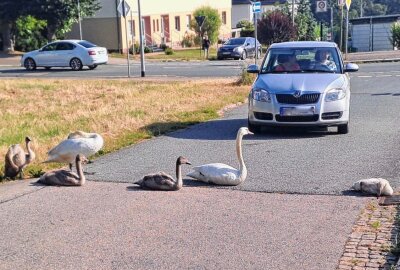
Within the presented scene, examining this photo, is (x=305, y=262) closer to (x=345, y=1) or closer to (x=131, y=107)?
(x=131, y=107)

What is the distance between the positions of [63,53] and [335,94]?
84.3 ft

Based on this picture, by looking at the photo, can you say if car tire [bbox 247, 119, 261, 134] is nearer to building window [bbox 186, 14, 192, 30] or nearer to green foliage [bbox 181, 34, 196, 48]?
green foliage [bbox 181, 34, 196, 48]

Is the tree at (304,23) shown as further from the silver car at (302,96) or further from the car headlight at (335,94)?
the car headlight at (335,94)

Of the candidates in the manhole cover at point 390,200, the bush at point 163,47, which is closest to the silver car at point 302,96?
the manhole cover at point 390,200

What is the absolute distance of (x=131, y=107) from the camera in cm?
1764

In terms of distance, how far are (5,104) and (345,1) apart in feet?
66.2

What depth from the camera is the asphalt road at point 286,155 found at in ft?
30.5

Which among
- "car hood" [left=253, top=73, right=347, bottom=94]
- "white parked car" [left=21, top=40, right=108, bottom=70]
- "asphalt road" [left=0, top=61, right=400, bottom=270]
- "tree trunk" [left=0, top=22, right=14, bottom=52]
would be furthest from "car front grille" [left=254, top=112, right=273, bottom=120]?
"tree trunk" [left=0, top=22, right=14, bottom=52]

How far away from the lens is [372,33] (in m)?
52.4

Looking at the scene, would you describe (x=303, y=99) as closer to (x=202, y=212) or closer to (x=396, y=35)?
(x=202, y=212)

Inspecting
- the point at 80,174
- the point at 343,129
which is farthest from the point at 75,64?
the point at 80,174

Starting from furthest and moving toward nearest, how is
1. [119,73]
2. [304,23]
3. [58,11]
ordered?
1. [304,23]
2. [58,11]
3. [119,73]

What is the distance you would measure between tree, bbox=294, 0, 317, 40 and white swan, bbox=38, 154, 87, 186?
41.8 meters

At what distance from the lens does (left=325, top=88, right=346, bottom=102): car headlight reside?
497 inches
